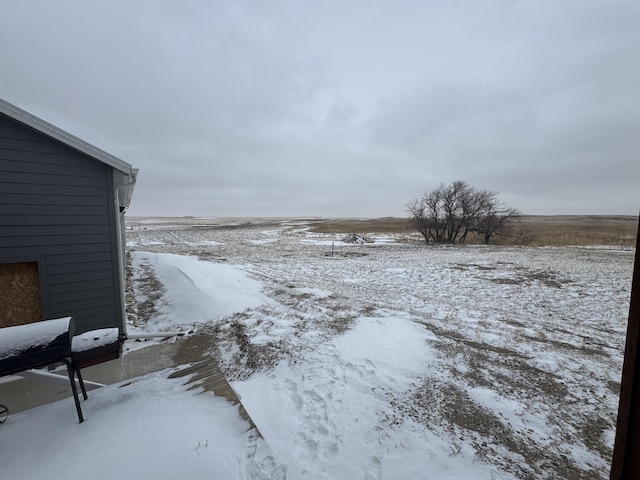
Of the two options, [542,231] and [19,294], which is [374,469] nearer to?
[19,294]

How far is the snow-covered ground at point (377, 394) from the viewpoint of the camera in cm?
258

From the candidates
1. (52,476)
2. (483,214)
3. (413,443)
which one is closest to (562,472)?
(413,443)

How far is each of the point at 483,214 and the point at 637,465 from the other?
93.1ft

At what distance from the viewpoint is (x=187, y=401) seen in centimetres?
332

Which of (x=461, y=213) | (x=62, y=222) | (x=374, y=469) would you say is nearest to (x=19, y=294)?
(x=62, y=222)

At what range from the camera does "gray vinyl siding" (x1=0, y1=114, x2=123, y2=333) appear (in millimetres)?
3809

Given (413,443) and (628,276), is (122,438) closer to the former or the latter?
(413,443)

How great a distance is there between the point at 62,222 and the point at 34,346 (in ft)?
7.58

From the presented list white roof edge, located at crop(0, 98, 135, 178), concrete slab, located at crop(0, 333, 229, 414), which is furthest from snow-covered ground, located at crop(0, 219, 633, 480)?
white roof edge, located at crop(0, 98, 135, 178)

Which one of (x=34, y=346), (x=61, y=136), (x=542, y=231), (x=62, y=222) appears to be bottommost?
(x=34, y=346)

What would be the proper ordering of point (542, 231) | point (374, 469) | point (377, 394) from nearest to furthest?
point (374, 469), point (377, 394), point (542, 231)

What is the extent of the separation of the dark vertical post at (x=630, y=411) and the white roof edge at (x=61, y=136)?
231 inches

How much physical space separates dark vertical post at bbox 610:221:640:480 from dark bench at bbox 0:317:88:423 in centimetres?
418

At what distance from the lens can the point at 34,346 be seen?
266 centimetres
